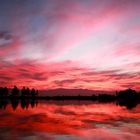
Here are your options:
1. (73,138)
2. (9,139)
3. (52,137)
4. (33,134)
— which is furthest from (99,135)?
(9,139)

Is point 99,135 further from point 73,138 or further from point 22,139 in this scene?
point 22,139

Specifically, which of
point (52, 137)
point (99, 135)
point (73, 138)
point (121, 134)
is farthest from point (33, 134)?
point (121, 134)

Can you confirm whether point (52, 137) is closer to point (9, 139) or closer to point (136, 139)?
point (9, 139)

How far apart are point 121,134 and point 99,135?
244cm

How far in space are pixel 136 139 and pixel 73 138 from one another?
576 cm

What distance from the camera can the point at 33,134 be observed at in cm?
2694

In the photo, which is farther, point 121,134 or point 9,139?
point 121,134

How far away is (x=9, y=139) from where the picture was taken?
76.1ft

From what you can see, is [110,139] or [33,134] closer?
[110,139]

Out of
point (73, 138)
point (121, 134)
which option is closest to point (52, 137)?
point (73, 138)

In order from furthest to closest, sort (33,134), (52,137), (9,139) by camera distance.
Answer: (33,134), (52,137), (9,139)

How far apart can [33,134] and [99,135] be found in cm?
667

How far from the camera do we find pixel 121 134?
27.2 m

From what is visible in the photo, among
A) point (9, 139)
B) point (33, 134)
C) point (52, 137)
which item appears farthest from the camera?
point (33, 134)
